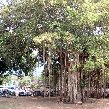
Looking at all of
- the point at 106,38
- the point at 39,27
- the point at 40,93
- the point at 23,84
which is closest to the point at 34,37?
the point at 39,27

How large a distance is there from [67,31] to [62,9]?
1.59 m

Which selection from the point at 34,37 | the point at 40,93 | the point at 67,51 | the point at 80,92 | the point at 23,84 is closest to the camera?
the point at 34,37

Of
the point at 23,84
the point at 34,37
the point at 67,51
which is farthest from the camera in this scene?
the point at 23,84

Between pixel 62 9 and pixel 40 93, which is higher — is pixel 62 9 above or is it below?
above

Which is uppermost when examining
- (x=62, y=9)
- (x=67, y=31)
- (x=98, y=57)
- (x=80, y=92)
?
(x=62, y=9)

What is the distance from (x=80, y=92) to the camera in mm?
30156

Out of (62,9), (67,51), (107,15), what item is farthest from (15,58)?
(107,15)

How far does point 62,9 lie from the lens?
24.8 metres

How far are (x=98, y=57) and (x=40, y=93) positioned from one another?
97.8 ft

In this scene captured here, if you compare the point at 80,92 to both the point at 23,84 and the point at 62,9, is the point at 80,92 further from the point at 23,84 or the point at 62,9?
the point at 23,84

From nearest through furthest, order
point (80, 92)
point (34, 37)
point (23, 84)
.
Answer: point (34, 37)
point (80, 92)
point (23, 84)

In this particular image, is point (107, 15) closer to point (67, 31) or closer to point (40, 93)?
point (67, 31)

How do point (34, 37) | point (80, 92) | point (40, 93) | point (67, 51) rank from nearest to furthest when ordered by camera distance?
1. point (34, 37)
2. point (67, 51)
3. point (80, 92)
4. point (40, 93)

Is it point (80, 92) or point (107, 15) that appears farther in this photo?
point (80, 92)
